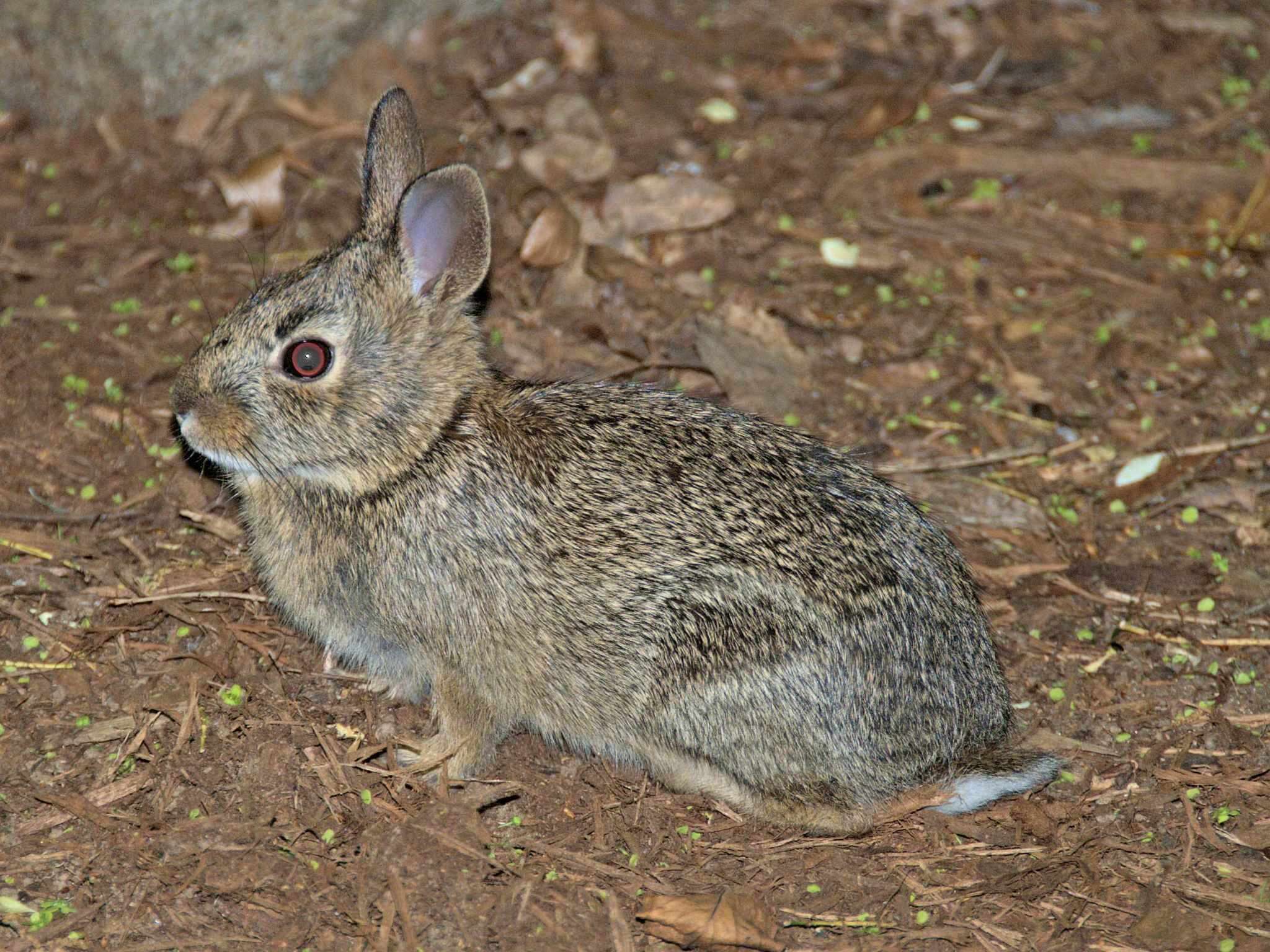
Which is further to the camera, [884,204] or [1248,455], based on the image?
[884,204]

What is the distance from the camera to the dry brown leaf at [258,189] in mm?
7543

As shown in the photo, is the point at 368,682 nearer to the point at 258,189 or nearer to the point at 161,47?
the point at 258,189

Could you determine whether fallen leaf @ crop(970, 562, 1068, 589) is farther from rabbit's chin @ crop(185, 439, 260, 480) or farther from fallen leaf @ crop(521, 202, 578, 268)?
rabbit's chin @ crop(185, 439, 260, 480)

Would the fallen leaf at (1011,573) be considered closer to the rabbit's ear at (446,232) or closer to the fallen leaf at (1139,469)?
the fallen leaf at (1139,469)

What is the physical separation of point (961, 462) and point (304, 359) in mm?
3292

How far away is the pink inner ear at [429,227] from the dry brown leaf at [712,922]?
8.16 ft

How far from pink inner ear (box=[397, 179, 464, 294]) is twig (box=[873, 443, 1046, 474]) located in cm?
249

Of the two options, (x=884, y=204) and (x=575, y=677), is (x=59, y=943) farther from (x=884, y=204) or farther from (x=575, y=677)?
(x=884, y=204)

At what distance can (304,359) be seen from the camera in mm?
5039

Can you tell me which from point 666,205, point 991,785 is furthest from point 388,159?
point 991,785

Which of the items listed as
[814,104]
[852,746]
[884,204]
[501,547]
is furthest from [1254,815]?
[814,104]

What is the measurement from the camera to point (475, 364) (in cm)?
539

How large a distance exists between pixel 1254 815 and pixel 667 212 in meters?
4.35

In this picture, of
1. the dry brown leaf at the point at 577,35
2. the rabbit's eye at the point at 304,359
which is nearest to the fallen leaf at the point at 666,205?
the dry brown leaf at the point at 577,35
